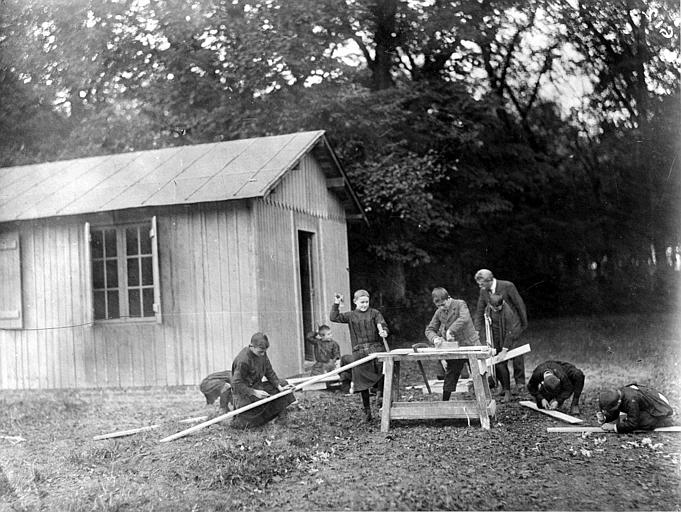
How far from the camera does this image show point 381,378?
8844mm

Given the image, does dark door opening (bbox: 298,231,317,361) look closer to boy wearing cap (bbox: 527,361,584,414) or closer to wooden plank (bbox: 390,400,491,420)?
wooden plank (bbox: 390,400,491,420)

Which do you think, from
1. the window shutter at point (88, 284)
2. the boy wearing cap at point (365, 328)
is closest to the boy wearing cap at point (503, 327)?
the boy wearing cap at point (365, 328)

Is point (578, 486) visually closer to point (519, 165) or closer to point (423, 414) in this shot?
point (423, 414)

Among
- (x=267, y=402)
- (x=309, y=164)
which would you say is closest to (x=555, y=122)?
(x=309, y=164)

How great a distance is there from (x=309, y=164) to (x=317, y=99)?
12.9 ft

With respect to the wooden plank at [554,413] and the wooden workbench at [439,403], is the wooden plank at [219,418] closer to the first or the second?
the wooden workbench at [439,403]

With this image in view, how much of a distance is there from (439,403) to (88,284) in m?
5.78

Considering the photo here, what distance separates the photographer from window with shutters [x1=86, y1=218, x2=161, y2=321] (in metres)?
10.4

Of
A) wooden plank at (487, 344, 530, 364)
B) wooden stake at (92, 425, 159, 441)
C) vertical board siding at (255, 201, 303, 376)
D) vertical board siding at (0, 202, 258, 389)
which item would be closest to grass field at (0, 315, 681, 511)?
wooden stake at (92, 425, 159, 441)

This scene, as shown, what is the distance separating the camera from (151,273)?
34.2 feet

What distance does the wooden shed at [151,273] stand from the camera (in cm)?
1026

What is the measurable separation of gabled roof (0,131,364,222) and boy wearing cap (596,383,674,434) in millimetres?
5441

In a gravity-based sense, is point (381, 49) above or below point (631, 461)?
above

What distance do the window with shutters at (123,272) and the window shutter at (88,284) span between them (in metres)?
0.04
